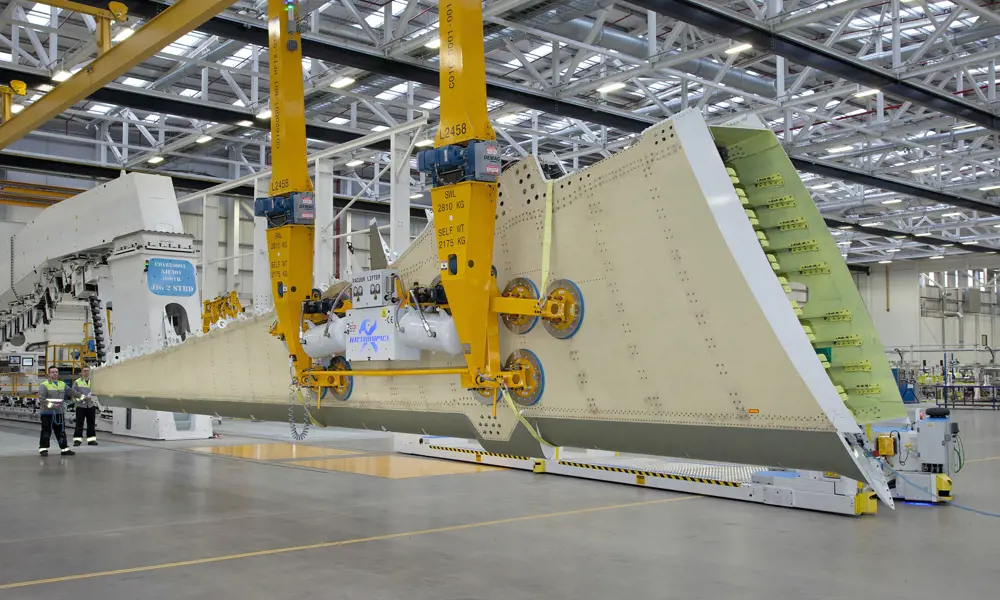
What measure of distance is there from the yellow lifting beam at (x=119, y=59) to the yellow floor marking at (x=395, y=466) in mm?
6756

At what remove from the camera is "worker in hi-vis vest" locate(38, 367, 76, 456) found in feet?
46.5

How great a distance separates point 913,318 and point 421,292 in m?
41.1

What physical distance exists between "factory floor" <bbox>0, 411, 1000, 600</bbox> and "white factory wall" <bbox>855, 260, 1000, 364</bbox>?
3110 cm

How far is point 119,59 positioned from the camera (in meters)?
11.5

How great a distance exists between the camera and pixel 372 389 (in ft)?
22.6

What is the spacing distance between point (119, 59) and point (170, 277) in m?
4.66

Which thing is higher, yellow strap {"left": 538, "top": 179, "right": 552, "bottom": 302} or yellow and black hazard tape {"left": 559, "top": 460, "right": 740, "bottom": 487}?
yellow strap {"left": 538, "top": 179, "right": 552, "bottom": 302}

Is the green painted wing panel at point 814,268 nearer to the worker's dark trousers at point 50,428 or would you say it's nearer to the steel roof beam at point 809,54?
the steel roof beam at point 809,54

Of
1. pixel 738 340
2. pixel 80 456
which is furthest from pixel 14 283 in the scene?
pixel 738 340

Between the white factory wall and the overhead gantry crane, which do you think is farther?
the white factory wall

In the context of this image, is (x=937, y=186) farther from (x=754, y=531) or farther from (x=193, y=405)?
(x=193, y=405)

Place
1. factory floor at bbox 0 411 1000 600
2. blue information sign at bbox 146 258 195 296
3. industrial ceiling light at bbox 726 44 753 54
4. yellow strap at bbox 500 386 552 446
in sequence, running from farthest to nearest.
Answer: blue information sign at bbox 146 258 195 296 → industrial ceiling light at bbox 726 44 753 54 → factory floor at bbox 0 411 1000 600 → yellow strap at bbox 500 386 552 446

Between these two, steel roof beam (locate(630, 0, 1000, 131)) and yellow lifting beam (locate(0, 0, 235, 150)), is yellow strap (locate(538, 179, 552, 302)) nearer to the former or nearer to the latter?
yellow lifting beam (locate(0, 0, 235, 150))

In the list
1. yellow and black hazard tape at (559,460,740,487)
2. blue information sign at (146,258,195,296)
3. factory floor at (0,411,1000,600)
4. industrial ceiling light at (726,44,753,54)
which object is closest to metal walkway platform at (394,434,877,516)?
yellow and black hazard tape at (559,460,740,487)
